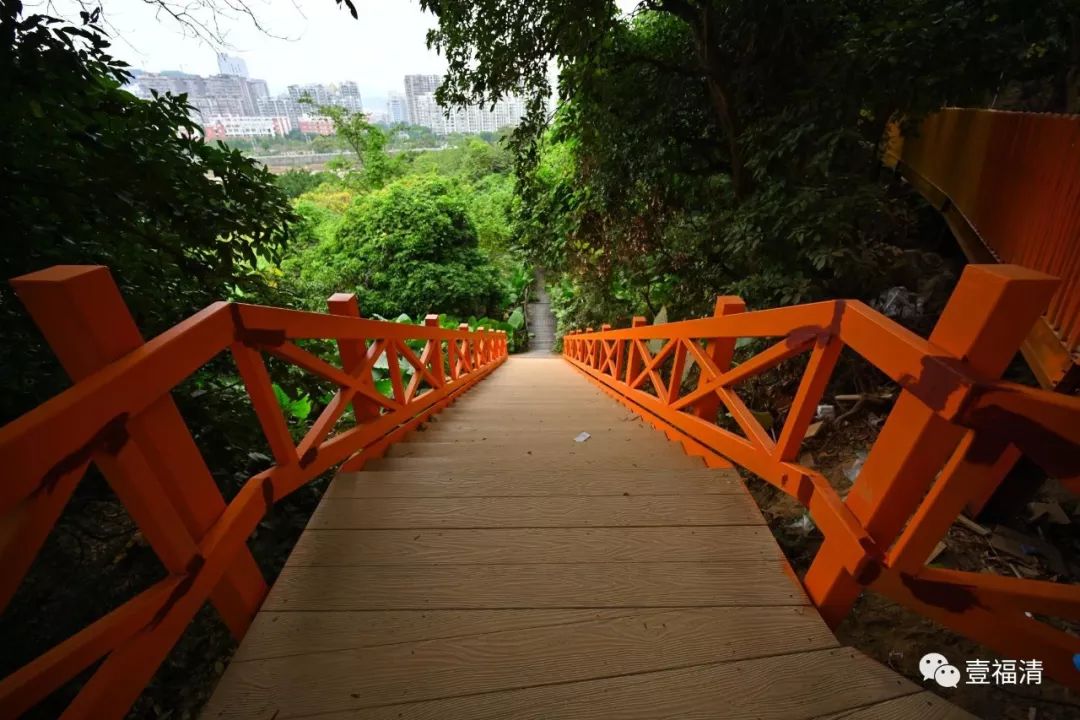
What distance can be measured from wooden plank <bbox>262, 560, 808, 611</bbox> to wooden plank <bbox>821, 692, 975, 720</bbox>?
0.98 feet

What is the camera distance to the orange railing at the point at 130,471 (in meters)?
0.71

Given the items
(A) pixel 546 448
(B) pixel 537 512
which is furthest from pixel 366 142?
(B) pixel 537 512

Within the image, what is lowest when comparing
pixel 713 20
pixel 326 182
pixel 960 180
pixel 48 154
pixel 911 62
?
pixel 326 182

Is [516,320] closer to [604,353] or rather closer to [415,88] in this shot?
[604,353]

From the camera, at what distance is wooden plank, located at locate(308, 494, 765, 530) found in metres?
1.61

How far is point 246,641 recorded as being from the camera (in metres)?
1.14

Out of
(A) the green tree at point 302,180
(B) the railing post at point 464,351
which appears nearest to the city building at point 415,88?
(A) the green tree at point 302,180

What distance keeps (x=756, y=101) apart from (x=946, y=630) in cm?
455

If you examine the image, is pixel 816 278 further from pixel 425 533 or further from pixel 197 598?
pixel 197 598

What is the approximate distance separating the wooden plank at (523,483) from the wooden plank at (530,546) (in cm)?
24

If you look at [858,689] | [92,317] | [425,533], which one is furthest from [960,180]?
[92,317]

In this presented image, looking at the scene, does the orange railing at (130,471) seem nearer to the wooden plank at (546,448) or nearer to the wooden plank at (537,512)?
the wooden plank at (537,512)

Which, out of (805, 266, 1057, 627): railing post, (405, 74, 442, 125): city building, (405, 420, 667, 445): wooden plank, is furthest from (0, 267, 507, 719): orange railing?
(405, 74, 442, 125): city building

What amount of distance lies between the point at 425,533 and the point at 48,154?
198 centimetres
